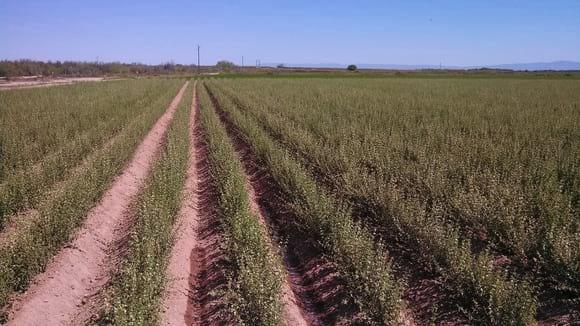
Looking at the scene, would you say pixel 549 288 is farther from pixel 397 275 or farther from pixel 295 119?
pixel 295 119

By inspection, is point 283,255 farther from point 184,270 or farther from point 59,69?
point 59,69

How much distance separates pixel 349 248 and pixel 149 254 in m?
2.31

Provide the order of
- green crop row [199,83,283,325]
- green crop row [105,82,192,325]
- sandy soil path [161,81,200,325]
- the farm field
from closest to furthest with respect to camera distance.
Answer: green crop row [105,82,192,325] → green crop row [199,83,283,325] → the farm field → sandy soil path [161,81,200,325]

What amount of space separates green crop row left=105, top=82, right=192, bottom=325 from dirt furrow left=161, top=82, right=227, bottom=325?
27cm

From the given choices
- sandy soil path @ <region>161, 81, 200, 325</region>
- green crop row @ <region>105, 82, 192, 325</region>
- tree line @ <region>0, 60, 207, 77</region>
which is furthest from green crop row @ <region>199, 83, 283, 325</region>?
tree line @ <region>0, 60, 207, 77</region>

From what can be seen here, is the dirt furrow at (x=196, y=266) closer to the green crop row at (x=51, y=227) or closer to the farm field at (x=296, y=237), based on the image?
the farm field at (x=296, y=237)

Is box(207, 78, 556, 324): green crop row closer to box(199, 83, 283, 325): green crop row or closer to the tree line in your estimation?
box(199, 83, 283, 325): green crop row

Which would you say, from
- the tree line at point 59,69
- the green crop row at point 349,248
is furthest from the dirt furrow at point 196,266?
the tree line at point 59,69

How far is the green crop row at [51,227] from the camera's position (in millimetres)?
5035

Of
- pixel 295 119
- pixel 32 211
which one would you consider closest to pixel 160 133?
pixel 295 119

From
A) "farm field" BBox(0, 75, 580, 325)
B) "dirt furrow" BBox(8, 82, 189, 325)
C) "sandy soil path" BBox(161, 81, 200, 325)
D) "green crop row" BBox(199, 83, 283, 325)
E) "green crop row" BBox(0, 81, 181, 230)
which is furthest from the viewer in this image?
"green crop row" BBox(0, 81, 181, 230)

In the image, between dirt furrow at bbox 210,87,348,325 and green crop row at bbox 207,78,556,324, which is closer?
green crop row at bbox 207,78,556,324

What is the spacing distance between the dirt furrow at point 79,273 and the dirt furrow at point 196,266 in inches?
36.2

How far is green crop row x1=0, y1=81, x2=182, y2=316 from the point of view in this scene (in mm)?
5035
